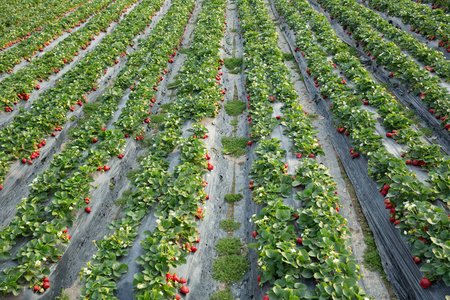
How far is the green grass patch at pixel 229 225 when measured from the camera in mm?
6562

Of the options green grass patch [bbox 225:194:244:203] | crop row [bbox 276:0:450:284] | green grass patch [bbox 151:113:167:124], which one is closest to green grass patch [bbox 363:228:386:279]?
crop row [bbox 276:0:450:284]

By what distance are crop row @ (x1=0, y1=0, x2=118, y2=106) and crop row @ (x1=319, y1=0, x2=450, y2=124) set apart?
1391 centimetres

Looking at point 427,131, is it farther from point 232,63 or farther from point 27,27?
point 27,27

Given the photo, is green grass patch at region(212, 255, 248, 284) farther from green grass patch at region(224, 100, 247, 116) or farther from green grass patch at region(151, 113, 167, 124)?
green grass patch at region(151, 113, 167, 124)

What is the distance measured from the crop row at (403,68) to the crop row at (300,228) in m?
3.88

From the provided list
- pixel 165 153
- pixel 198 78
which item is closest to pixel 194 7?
pixel 198 78

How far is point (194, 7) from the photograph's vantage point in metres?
22.5

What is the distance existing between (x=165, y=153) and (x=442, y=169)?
249 inches

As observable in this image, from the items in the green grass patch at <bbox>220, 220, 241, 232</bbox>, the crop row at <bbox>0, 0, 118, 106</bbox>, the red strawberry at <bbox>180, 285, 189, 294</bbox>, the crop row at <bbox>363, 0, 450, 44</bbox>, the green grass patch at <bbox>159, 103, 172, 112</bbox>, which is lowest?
the green grass patch at <bbox>220, 220, 241, 232</bbox>

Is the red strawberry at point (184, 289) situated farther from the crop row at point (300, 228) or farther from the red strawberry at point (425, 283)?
the red strawberry at point (425, 283)

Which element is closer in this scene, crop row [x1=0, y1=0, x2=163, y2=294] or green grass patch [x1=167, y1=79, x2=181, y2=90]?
crop row [x1=0, y1=0, x2=163, y2=294]

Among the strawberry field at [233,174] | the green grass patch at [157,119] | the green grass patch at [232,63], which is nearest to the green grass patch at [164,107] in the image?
the strawberry field at [233,174]

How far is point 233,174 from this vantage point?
8000mm

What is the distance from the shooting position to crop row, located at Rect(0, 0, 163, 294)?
5.26m
